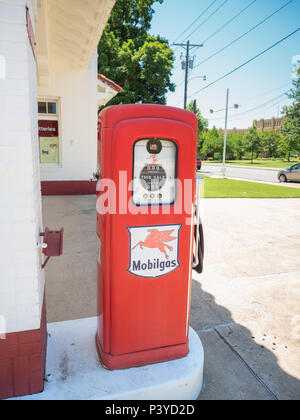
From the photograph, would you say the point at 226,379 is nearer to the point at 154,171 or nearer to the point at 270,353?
the point at 270,353

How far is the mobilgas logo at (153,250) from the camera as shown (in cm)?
198

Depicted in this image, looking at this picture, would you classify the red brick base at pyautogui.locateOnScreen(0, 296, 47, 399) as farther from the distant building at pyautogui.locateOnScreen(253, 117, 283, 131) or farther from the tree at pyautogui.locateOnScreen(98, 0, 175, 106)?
the distant building at pyautogui.locateOnScreen(253, 117, 283, 131)

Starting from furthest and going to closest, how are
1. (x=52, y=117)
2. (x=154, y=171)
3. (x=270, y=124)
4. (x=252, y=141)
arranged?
(x=270, y=124) < (x=252, y=141) < (x=52, y=117) < (x=154, y=171)

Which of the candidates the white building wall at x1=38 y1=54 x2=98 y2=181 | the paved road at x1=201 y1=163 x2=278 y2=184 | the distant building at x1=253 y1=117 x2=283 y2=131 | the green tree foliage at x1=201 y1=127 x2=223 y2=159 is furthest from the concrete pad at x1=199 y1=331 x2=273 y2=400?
the distant building at x1=253 y1=117 x2=283 y2=131

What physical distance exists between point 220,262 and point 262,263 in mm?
650

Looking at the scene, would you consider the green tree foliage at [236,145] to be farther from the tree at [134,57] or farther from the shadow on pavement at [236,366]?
the shadow on pavement at [236,366]

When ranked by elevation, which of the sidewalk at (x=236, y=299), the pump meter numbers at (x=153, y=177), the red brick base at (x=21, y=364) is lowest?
the sidewalk at (x=236, y=299)

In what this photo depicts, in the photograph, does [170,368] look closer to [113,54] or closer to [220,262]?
[220,262]

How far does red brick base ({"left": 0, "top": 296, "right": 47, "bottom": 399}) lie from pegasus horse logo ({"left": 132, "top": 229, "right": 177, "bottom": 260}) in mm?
814

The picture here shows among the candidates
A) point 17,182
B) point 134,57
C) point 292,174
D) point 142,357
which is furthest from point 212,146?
point 17,182

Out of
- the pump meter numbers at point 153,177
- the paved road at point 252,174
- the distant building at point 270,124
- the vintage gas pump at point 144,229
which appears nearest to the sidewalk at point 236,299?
the vintage gas pump at point 144,229

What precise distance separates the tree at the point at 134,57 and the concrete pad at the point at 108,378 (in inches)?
673

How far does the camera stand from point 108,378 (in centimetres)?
202

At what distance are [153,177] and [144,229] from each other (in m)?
0.34
